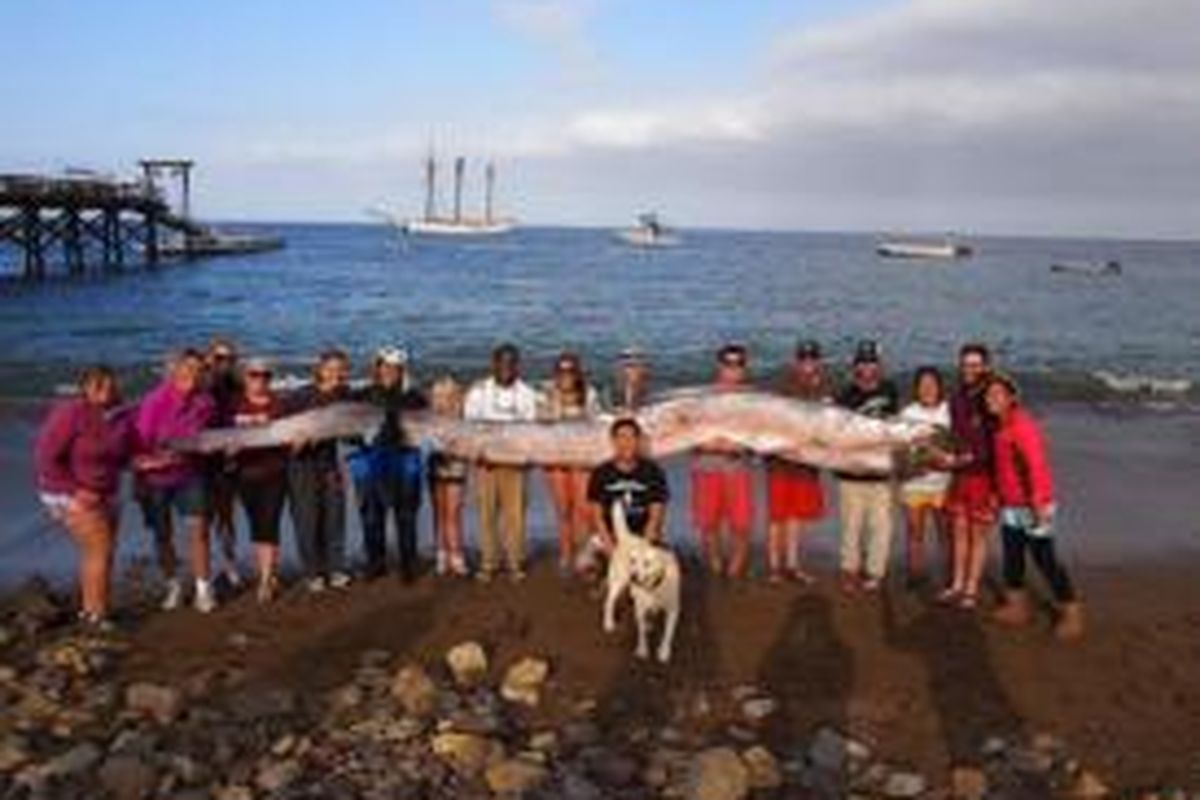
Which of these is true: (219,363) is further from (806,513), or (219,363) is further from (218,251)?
(218,251)

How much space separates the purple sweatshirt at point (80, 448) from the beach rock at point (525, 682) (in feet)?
9.53

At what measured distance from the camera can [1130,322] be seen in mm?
59312

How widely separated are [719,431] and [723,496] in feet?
A: 2.30

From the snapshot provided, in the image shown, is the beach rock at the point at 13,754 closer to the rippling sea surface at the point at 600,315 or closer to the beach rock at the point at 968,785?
the beach rock at the point at 968,785

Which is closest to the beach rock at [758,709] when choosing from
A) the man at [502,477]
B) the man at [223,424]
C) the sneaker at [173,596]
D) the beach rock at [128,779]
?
the man at [502,477]

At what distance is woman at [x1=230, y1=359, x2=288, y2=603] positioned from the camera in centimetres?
1188

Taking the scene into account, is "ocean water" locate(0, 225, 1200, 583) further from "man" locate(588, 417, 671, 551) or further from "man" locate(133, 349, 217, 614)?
"man" locate(588, 417, 671, 551)

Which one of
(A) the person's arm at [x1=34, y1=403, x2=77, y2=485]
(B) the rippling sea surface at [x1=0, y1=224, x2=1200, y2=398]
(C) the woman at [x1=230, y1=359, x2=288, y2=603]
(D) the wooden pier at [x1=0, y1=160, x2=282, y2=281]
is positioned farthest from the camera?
(D) the wooden pier at [x1=0, y1=160, x2=282, y2=281]

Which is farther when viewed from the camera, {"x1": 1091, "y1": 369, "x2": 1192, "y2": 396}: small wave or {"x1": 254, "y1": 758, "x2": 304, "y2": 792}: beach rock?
{"x1": 1091, "y1": 369, "x2": 1192, "y2": 396}: small wave

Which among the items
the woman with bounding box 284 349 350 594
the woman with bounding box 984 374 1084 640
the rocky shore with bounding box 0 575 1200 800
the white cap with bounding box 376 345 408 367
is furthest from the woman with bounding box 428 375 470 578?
the woman with bounding box 984 374 1084 640

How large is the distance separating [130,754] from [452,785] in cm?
162

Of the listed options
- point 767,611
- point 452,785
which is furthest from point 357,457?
point 452,785

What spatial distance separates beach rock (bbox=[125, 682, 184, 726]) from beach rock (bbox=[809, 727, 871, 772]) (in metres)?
3.40

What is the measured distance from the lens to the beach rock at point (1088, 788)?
880 cm
